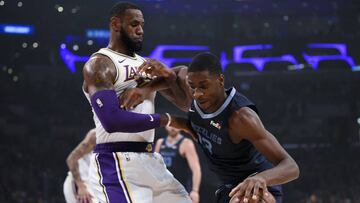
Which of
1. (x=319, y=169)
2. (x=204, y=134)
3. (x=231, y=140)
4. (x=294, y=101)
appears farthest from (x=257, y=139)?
(x=294, y=101)

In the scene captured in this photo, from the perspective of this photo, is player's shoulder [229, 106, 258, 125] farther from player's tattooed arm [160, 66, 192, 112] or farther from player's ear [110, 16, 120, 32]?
player's ear [110, 16, 120, 32]

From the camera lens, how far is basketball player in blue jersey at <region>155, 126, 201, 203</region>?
717cm

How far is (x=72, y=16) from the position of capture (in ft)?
61.6

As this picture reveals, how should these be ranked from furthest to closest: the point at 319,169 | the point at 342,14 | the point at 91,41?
the point at 342,14 → the point at 91,41 → the point at 319,169

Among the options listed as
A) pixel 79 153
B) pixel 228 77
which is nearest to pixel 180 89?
pixel 79 153

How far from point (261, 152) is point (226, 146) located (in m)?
0.31

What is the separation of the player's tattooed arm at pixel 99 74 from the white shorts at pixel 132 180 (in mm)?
484

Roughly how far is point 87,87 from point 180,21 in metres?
17.0

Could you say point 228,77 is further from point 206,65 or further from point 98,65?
point 206,65

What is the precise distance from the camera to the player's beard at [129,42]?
4.00 m

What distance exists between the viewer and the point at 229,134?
11.0ft

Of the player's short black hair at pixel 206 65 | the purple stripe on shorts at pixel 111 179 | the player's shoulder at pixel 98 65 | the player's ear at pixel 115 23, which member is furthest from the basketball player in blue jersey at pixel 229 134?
the player's ear at pixel 115 23

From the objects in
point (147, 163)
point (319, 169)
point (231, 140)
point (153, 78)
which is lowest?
point (319, 169)

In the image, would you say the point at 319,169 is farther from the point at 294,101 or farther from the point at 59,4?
the point at 59,4
